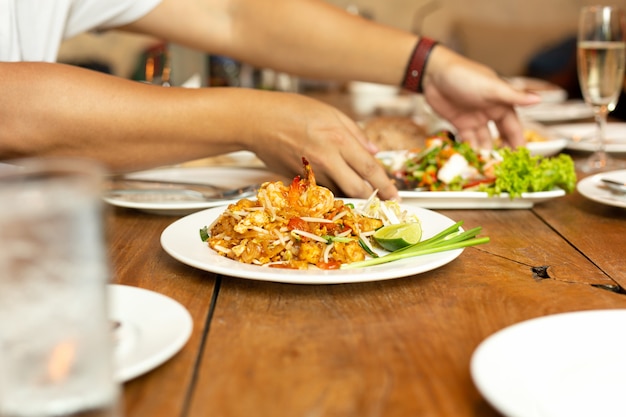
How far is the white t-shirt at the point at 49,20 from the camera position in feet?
5.77

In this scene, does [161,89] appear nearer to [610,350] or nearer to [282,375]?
[282,375]

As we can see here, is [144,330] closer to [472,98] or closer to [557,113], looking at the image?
[472,98]

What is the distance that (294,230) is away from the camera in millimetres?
1050

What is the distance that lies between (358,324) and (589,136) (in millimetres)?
1654

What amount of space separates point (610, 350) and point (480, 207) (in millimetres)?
742

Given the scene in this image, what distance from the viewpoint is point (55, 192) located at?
48 centimetres

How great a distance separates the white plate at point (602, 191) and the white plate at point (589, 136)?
51 centimetres

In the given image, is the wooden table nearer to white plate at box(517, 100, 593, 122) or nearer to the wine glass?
the wine glass

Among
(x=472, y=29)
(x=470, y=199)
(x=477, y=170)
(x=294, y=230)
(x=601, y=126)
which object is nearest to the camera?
(x=294, y=230)

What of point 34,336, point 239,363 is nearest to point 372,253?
point 239,363

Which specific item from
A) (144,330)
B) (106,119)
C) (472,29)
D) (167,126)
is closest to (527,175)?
(167,126)

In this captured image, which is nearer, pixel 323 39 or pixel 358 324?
pixel 358 324

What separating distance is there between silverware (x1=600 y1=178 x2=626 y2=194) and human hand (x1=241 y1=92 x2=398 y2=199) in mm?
431

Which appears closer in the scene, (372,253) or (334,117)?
(372,253)
